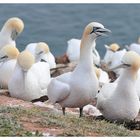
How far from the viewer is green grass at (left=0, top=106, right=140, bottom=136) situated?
29.8ft

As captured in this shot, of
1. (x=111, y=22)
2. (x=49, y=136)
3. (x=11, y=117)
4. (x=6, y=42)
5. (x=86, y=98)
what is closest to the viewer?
(x=49, y=136)

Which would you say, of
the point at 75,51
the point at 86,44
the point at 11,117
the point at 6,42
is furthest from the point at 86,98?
the point at 75,51

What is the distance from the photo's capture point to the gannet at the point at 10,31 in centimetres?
1585

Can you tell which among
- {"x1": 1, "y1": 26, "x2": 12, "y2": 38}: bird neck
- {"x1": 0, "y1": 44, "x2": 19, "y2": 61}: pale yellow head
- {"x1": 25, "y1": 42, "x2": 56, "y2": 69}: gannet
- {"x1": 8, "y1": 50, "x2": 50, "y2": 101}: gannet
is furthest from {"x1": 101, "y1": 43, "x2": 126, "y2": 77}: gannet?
{"x1": 8, "y1": 50, "x2": 50, "y2": 101}: gannet

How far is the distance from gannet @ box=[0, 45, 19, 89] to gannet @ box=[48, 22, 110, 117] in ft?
9.18

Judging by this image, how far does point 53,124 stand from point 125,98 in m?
1.83

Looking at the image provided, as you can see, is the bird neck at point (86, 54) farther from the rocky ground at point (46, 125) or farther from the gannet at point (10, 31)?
the gannet at point (10, 31)

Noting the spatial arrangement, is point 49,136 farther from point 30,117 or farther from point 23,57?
point 23,57

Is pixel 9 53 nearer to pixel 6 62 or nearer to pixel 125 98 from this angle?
pixel 6 62

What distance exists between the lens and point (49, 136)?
8.94 m

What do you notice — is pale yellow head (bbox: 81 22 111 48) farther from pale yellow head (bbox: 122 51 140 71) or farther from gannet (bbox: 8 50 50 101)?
gannet (bbox: 8 50 50 101)

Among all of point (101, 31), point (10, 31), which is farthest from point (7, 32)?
point (101, 31)

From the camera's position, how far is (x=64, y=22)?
30469 millimetres

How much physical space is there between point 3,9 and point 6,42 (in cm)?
1513
